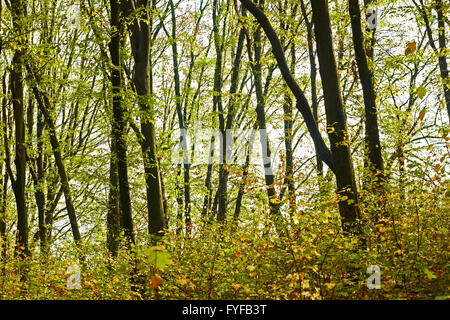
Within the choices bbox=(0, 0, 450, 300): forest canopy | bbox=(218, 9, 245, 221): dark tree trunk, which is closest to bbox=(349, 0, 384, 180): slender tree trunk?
bbox=(0, 0, 450, 300): forest canopy

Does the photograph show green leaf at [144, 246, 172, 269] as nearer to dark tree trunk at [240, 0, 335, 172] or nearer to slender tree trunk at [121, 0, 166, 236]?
dark tree trunk at [240, 0, 335, 172]

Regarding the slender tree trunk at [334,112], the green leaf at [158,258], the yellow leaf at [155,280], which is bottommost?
the yellow leaf at [155,280]

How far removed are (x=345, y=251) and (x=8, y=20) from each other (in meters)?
11.0

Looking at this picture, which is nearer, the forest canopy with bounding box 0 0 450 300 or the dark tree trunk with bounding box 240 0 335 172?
the forest canopy with bounding box 0 0 450 300

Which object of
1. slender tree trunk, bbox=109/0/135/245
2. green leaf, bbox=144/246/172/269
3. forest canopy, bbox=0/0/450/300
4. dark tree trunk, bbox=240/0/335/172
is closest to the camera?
green leaf, bbox=144/246/172/269

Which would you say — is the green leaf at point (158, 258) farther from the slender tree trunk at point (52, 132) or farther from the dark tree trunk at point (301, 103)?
the slender tree trunk at point (52, 132)

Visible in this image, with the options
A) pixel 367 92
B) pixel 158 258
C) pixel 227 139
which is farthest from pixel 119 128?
pixel 227 139

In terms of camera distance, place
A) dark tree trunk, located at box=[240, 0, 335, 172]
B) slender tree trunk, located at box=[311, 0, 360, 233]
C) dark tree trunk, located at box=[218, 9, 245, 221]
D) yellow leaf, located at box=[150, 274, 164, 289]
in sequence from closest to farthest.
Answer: yellow leaf, located at box=[150, 274, 164, 289], slender tree trunk, located at box=[311, 0, 360, 233], dark tree trunk, located at box=[240, 0, 335, 172], dark tree trunk, located at box=[218, 9, 245, 221]

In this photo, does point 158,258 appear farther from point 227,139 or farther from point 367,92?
point 227,139

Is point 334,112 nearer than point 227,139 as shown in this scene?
Yes

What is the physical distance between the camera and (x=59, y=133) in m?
17.1

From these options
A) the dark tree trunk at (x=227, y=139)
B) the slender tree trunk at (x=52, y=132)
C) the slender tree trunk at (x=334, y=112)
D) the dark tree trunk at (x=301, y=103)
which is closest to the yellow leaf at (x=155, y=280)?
the slender tree trunk at (x=334, y=112)
